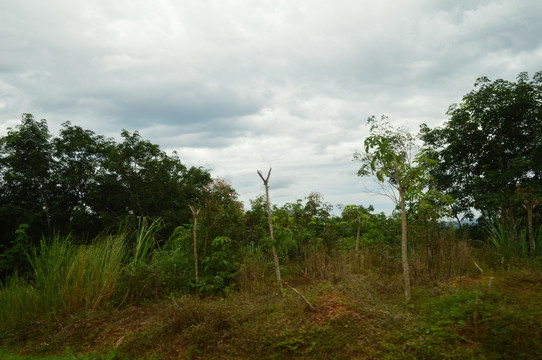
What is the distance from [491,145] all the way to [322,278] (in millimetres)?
9049

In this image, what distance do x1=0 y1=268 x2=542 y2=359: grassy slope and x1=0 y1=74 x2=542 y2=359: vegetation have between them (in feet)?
0.05

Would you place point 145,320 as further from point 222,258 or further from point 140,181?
point 140,181

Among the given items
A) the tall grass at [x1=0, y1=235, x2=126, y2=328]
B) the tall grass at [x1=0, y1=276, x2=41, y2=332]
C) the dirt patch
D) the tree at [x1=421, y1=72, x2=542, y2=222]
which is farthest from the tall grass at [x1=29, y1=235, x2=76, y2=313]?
the tree at [x1=421, y1=72, x2=542, y2=222]

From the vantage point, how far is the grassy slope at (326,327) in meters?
3.27

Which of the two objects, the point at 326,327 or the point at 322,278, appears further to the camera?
the point at 322,278

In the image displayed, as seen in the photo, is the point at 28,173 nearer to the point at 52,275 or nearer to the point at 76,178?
the point at 76,178

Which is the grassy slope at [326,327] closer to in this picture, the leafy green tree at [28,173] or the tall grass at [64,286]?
the tall grass at [64,286]

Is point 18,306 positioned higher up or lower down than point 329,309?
lower down

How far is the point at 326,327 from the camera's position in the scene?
12.3 ft

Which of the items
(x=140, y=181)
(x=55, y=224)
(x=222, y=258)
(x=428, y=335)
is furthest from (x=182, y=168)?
(x=428, y=335)

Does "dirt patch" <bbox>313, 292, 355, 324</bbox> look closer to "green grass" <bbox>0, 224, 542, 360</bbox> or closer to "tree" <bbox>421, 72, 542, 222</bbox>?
"green grass" <bbox>0, 224, 542, 360</bbox>

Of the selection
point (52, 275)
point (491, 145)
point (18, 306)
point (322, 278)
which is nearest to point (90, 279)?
point (52, 275)

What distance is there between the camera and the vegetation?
362 cm

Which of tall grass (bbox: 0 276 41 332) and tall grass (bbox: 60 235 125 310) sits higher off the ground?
tall grass (bbox: 60 235 125 310)
